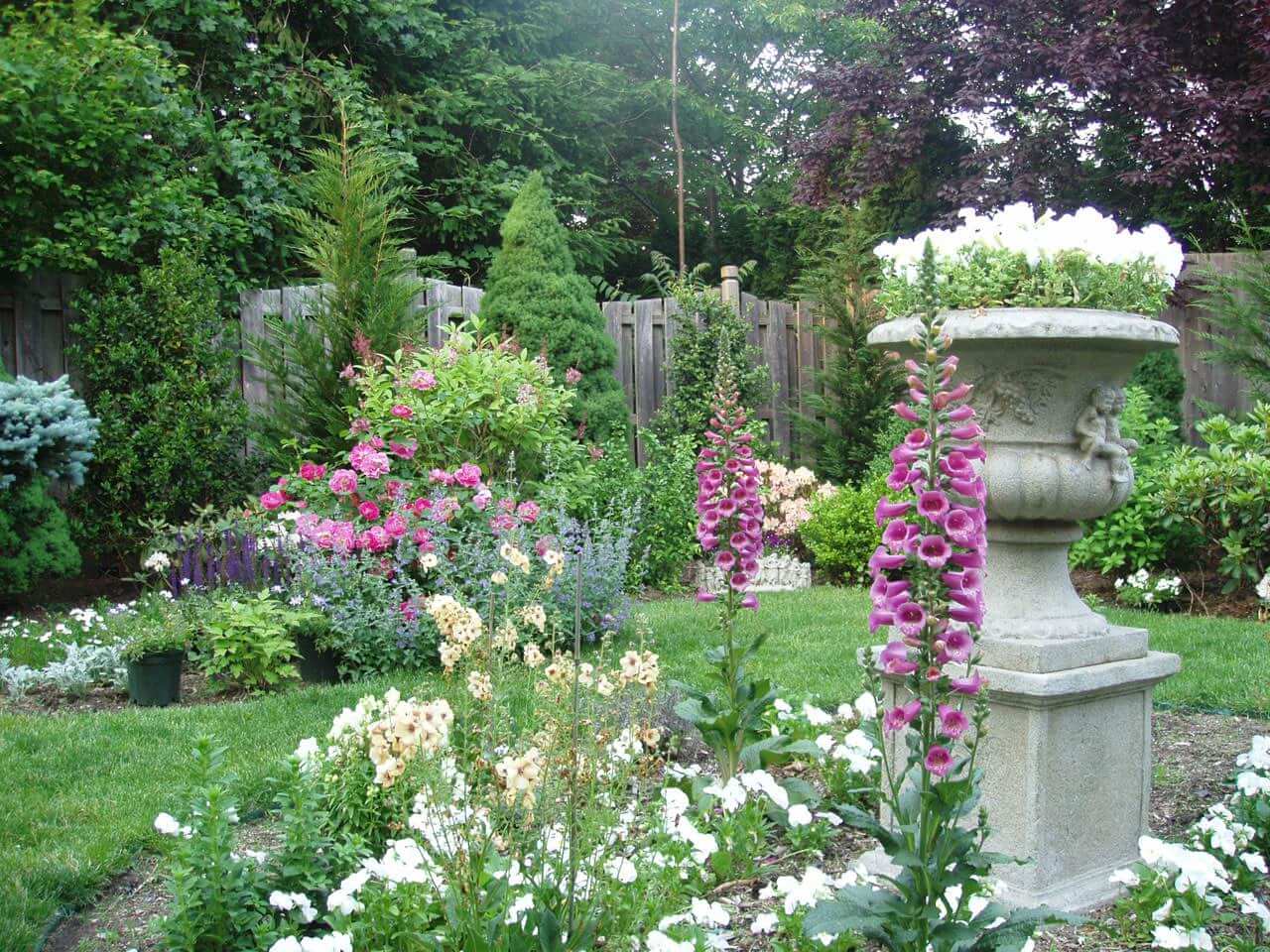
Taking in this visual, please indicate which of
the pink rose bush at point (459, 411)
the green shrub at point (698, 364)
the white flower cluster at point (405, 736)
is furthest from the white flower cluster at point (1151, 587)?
the white flower cluster at point (405, 736)

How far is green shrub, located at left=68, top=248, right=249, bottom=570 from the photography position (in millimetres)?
7164

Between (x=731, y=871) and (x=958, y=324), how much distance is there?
5.14 ft

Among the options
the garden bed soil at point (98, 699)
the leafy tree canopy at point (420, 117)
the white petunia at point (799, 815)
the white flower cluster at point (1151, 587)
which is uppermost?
the leafy tree canopy at point (420, 117)

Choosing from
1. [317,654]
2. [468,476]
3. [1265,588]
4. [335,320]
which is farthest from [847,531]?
[317,654]

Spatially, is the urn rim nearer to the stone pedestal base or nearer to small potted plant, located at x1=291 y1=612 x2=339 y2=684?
the stone pedestal base

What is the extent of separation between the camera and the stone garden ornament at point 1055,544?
2766mm

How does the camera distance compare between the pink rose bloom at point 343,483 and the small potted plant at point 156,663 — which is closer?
the small potted plant at point 156,663

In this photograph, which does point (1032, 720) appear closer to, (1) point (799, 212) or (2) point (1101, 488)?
(2) point (1101, 488)

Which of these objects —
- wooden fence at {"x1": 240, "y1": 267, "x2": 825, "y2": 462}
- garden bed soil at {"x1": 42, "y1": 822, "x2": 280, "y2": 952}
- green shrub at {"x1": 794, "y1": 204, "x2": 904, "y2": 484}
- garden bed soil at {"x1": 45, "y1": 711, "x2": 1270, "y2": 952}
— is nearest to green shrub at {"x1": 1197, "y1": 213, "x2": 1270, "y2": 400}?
green shrub at {"x1": 794, "y1": 204, "x2": 904, "y2": 484}

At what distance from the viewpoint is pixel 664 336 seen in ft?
32.9

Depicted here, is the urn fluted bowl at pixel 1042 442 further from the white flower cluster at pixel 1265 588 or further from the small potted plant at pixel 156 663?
the white flower cluster at pixel 1265 588

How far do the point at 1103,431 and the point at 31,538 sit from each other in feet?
19.5

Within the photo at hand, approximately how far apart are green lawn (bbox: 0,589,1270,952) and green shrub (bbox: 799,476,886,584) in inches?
52.0

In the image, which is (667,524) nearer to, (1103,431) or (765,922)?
(1103,431)
